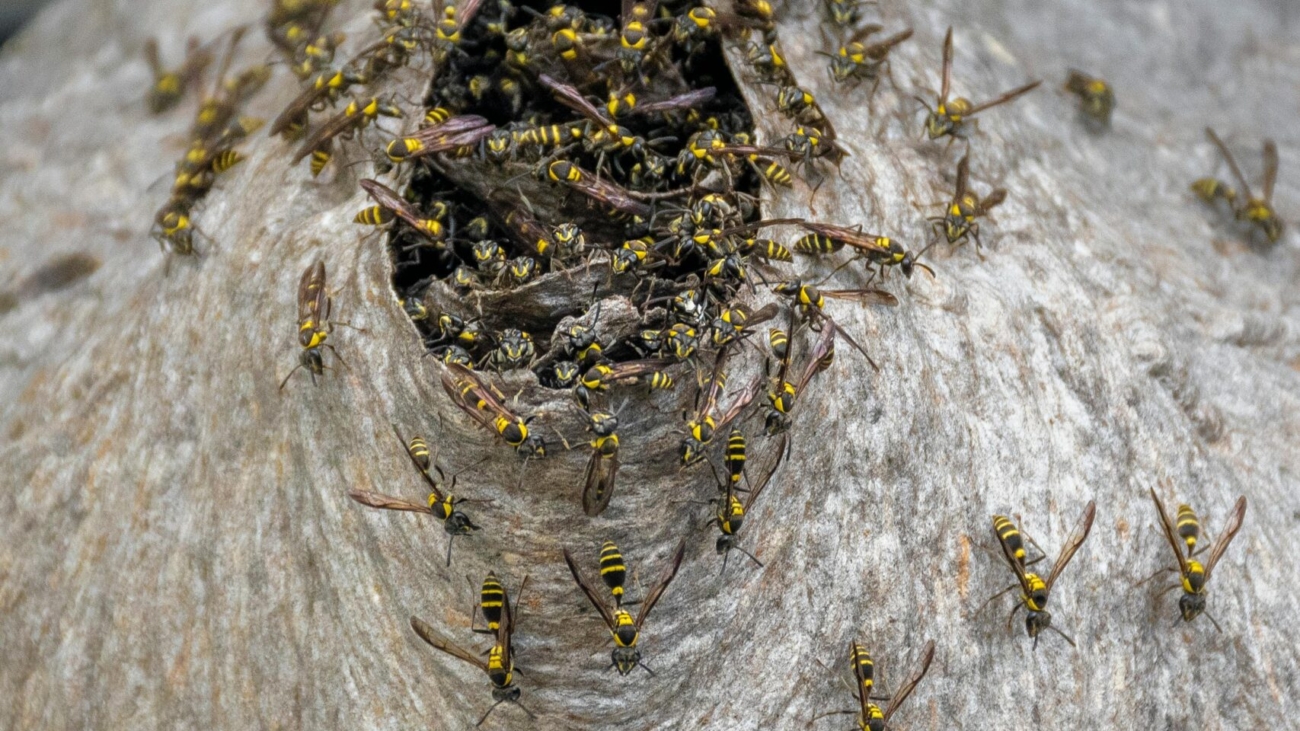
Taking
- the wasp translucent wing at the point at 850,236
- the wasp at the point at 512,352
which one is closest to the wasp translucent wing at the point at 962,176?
the wasp translucent wing at the point at 850,236

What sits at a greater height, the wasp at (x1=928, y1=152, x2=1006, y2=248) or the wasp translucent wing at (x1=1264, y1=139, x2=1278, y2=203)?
the wasp at (x1=928, y1=152, x2=1006, y2=248)

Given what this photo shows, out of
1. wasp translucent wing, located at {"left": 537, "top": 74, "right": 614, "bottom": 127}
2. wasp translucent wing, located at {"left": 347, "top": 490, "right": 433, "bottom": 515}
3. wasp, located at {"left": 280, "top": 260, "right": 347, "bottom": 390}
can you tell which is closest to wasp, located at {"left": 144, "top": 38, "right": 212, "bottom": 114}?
wasp, located at {"left": 280, "top": 260, "right": 347, "bottom": 390}

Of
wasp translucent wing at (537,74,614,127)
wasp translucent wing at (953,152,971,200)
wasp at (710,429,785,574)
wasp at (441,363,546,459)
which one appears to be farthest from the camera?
wasp translucent wing at (953,152,971,200)

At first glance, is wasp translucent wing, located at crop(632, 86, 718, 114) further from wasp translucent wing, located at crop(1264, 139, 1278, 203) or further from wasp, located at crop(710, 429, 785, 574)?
wasp translucent wing, located at crop(1264, 139, 1278, 203)

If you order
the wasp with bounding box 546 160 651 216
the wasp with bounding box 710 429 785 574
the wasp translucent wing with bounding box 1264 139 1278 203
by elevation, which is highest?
the wasp with bounding box 546 160 651 216

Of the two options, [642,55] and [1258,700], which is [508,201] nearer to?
[642,55]

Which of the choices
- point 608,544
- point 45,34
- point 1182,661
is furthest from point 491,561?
point 45,34

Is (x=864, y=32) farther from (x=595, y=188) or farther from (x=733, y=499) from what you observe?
(x=733, y=499)

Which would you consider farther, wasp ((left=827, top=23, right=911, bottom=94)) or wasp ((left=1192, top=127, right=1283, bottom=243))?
wasp ((left=1192, top=127, right=1283, bottom=243))
